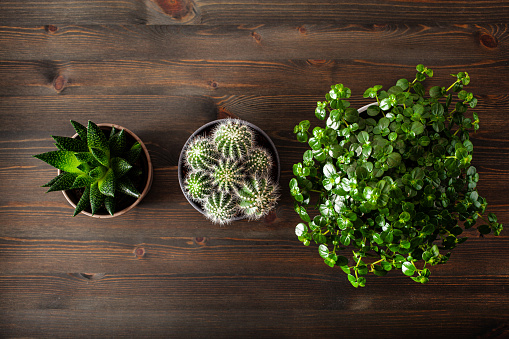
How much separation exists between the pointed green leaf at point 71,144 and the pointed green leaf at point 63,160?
0.09ft

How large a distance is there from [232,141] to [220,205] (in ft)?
0.70

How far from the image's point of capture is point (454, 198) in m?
1.04

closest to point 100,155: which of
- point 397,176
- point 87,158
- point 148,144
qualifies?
point 87,158

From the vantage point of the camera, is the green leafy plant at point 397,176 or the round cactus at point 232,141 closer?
the green leafy plant at point 397,176

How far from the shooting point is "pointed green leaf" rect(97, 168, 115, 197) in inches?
43.4

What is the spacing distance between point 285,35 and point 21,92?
118 centimetres

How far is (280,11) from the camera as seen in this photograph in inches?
58.4

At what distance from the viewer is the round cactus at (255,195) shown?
3.64ft

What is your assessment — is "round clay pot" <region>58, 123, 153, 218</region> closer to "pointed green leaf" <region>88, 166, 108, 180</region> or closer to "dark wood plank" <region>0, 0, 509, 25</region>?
"pointed green leaf" <region>88, 166, 108, 180</region>

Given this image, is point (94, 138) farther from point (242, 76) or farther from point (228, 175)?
point (242, 76)

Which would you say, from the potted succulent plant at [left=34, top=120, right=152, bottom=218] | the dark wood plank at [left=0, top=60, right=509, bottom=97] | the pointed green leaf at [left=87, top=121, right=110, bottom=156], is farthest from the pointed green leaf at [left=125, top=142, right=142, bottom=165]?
the dark wood plank at [left=0, top=60, right=509, bottom=97]

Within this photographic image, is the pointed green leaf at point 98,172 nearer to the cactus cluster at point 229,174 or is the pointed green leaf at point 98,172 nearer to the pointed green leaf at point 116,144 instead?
the pointed green leaf at point 116,144

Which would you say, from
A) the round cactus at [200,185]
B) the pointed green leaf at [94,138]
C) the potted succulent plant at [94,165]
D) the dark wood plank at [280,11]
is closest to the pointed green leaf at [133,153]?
the potted succulent plant at [94,165]

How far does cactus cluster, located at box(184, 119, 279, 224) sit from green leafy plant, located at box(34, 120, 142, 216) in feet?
0.74
